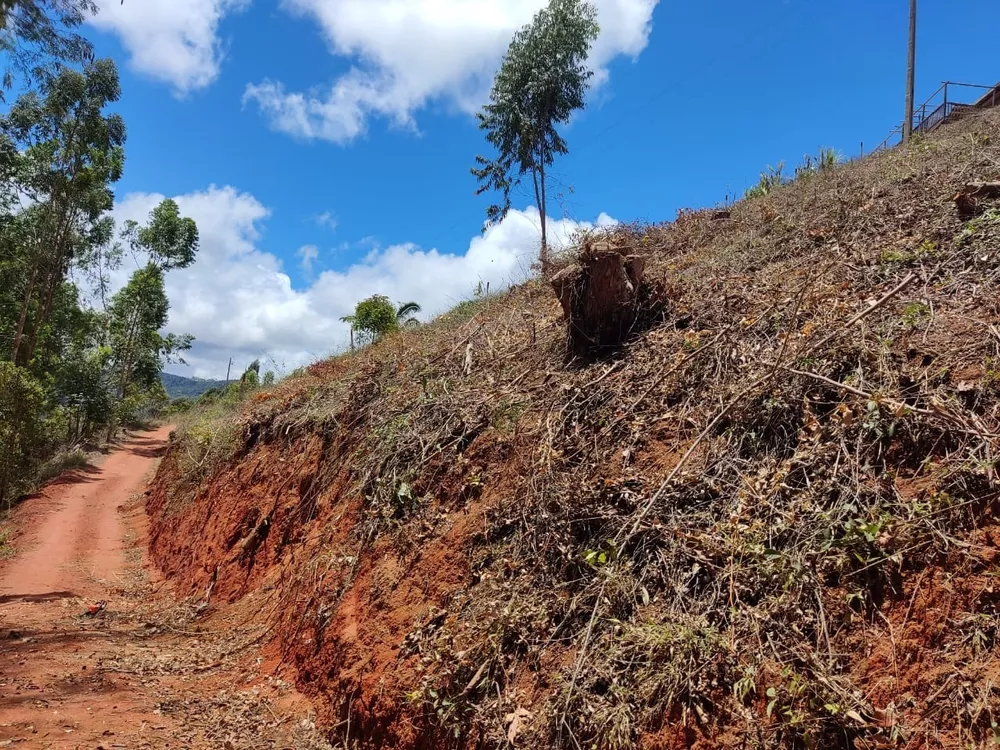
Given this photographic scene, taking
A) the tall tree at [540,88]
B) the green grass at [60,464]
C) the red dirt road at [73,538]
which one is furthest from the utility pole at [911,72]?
the green grass at [60,464]

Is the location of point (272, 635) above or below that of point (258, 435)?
below

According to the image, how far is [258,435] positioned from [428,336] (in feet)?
12.4

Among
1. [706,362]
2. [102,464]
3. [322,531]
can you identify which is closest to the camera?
[706,362]

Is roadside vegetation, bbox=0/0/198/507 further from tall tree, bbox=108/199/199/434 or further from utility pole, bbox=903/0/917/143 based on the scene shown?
utility pole, bbox=903/0/917/143

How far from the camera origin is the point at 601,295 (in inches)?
242

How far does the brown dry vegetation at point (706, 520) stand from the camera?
9.06ft

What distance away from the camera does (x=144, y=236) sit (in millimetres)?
30734

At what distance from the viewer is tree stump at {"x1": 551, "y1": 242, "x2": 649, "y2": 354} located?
6.05 m

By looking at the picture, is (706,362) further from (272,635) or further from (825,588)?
(272,635)

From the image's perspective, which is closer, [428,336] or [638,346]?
[638,346]

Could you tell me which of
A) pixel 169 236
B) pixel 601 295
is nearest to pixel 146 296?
pixel 169 236

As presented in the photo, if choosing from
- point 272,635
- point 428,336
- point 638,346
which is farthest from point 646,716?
point 428,336

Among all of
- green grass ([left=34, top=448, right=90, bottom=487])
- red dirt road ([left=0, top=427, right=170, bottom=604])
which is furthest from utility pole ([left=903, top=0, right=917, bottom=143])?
green grass ([left=34, top=448, right=90, bottom=487])

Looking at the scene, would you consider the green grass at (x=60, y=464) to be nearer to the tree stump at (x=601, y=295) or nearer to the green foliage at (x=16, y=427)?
the green foliage at (x=16, y=427)
